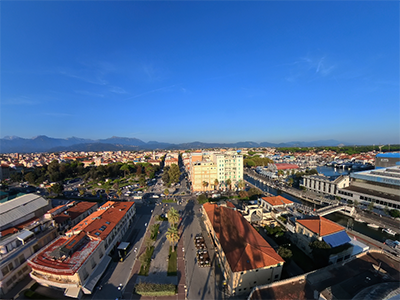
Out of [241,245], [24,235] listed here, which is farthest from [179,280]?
[24,235]

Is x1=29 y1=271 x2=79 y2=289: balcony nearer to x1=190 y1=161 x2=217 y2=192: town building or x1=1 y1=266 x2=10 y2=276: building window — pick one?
x1=1 y1=266 x2=10 y2=276: building window

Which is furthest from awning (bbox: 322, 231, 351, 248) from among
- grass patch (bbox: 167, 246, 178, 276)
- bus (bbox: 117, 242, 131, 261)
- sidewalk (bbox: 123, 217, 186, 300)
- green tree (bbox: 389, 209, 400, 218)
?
bus (bbox: 117, 242, 131, 261)

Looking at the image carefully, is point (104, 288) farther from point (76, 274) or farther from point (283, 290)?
point (283, 290)

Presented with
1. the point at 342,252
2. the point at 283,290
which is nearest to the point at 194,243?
the point at 283,290

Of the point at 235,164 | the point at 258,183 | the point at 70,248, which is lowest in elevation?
the point at 258,183

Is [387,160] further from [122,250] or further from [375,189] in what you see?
[122,250]
